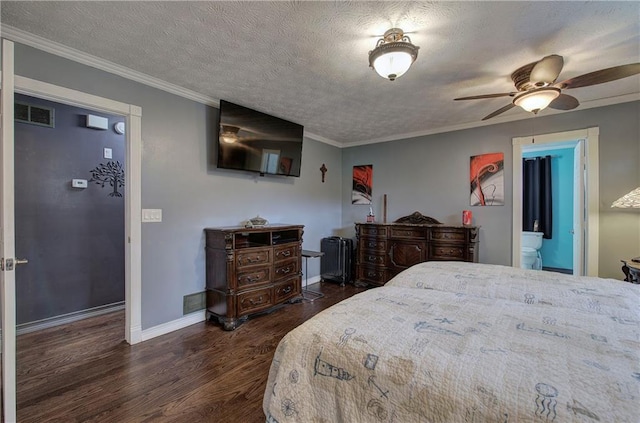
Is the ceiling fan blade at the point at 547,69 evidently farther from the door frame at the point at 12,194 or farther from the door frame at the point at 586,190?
the door frame at the point at 12,194

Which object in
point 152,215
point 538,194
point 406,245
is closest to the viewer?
point 152,215

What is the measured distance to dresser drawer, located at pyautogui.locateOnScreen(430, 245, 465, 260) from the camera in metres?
3.60

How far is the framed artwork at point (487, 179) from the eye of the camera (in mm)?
3662

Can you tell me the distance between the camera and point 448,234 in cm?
367

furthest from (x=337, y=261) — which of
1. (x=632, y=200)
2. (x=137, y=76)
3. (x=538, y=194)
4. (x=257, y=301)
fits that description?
(x=538, y=194)

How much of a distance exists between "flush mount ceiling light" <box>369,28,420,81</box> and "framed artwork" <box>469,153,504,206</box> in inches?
99.0

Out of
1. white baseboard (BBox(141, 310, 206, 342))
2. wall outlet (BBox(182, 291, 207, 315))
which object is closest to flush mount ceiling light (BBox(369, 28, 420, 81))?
wall outlet (BBox(182, 291, 207, 315))

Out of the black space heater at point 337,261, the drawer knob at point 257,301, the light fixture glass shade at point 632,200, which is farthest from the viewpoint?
the black space heater at point 337,261

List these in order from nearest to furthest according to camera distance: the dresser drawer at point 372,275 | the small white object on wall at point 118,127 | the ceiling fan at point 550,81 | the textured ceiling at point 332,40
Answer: the textured ceiling at point 332,40, the ceiling fan at point 550,81, the small white object on wall at point 118,127, the dresser drawer at point 372,275

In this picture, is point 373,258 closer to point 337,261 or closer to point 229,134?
point 337,261

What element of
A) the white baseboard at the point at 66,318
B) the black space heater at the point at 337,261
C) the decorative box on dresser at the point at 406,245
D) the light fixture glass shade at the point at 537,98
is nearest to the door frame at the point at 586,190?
the decorative box on dresser at the point at 406,245

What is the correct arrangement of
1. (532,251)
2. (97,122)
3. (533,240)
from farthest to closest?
(533,240) < (532,251) < (97,122)

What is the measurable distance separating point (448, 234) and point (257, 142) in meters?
2.77

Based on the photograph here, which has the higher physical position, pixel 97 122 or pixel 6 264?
pixel 97 122
